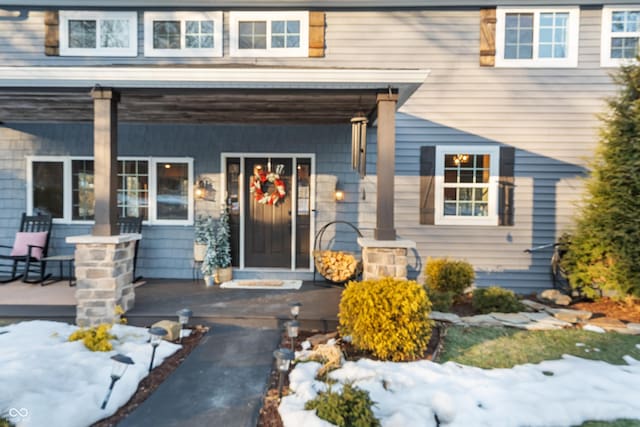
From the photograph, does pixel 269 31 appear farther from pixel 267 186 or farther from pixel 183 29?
pixel 267 186

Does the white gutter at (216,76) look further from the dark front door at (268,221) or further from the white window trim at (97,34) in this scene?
the white window trim at (97,34)

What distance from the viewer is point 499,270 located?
5559 mm

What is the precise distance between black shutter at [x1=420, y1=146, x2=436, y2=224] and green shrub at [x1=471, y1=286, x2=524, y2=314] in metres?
1.51

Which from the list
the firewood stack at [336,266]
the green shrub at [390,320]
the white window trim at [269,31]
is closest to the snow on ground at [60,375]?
the green shrub at [390,320]

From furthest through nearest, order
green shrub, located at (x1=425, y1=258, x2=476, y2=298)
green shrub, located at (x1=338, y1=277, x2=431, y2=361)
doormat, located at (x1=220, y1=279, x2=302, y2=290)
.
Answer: doormat, located at (x1=220, y1=279, x2=302, y2=290) → green shrub, located at (x1=425, y1=258, x2=476, y2=298) → green shrub, located at (x1=338, y1=277, x2=431, y2=361)

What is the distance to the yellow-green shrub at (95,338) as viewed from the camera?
9.82 ft

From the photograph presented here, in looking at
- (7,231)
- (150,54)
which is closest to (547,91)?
(150,54)

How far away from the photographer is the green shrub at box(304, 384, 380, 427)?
2084 millimetres

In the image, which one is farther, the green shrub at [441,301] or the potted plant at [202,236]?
the potted plant at [202,236]

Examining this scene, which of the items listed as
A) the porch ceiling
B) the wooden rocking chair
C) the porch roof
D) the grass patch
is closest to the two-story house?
the porch ceiling

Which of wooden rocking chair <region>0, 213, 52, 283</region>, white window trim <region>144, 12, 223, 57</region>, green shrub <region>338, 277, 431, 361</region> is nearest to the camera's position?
green shrub <region>338, 277, 431, 361</region>

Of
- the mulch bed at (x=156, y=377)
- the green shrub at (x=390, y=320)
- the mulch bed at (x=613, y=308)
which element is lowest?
the mulch bed at (x=156, y=377)

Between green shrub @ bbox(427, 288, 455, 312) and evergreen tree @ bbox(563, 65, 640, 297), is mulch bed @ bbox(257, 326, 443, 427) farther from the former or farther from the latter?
evergreen tree @ bbox(563, 65, 640, 297)

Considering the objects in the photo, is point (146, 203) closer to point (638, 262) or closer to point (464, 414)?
point (464, 414)
